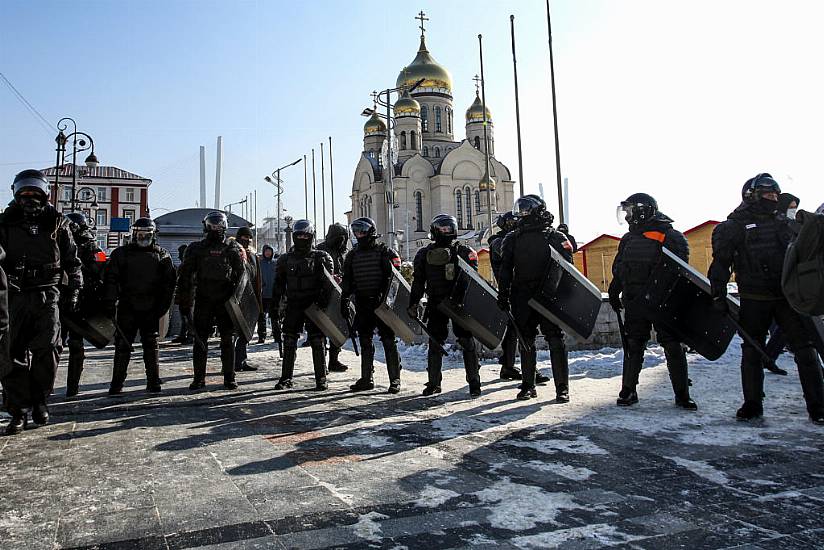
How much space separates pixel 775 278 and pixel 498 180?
6293 centimetres

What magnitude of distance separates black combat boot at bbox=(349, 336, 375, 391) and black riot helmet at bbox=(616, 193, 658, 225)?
286 cm

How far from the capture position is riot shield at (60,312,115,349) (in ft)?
22.3

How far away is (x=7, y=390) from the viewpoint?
473 centimetres

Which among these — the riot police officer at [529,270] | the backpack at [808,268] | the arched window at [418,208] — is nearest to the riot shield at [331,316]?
the riot police officer at [529,270]

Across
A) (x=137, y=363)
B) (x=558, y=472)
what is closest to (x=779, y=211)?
(x=558, y=472)

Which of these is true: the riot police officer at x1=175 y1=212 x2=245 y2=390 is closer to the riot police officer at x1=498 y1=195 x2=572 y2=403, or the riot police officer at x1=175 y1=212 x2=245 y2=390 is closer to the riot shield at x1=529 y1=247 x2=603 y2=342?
the riot police officer at x1=498 y1=195 x2=572 y2=403

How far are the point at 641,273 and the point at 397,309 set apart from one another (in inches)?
102

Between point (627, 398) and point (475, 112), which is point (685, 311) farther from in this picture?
point (475, 112)

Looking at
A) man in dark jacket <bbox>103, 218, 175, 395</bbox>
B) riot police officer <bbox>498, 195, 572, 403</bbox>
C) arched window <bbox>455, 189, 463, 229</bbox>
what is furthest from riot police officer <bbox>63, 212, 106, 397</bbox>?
arched window <bbox>455, 189, 463, 229</bbox>

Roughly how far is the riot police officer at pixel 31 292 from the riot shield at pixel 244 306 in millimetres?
2129

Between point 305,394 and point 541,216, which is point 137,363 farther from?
point 541,216

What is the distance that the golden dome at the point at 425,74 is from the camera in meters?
63.2

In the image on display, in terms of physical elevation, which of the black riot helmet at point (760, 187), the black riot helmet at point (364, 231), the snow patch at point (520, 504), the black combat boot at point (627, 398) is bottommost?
the snow patch at point (520, 504)

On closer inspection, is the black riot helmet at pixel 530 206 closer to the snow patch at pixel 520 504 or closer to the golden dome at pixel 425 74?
the snow patch at pixel 520 504
